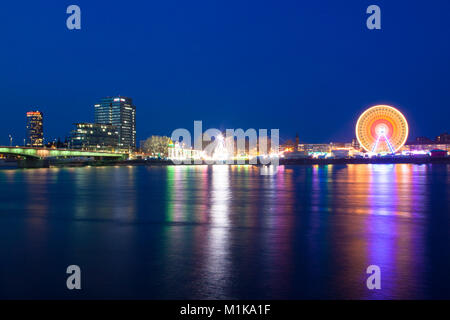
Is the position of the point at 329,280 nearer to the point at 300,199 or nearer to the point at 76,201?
the point at 300,199

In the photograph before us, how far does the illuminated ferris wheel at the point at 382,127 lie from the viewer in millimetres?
92875

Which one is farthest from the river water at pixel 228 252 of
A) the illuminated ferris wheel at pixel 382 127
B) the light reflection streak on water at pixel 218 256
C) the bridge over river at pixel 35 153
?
the bridge over river at pixel 35 153

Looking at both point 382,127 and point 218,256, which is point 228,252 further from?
point 382,127

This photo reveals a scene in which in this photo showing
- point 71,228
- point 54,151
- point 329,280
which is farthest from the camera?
point 54,151

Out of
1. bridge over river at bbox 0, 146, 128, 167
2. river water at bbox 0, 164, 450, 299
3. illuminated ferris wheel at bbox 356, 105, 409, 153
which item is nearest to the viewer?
river water at bbox 0, 164, 450, 299

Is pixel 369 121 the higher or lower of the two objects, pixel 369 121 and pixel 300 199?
the higher

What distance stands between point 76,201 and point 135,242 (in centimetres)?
1389

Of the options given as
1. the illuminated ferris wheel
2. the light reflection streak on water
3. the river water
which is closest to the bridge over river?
the illuminated ferris wheel

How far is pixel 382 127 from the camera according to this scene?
94.4 m

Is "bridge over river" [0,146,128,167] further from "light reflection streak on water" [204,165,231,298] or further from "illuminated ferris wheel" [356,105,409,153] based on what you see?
"light reflection streak on water" [204,165,231,298]

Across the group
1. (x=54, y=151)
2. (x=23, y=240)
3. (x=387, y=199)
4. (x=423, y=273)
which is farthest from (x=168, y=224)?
(x=54, y=151)

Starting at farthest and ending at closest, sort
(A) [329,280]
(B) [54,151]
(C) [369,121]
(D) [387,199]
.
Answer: (B) [54,151] → (C) [369,121] → (D) [387,199] → (A) [329,280]

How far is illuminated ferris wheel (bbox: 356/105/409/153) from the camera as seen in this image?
305 feet
